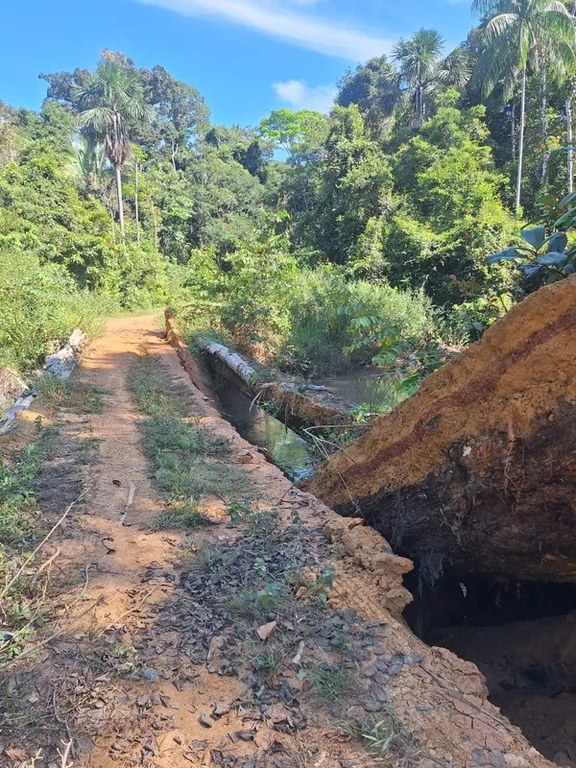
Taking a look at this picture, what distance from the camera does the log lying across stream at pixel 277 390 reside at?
633 cm

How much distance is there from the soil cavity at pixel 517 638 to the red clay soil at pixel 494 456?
0.45 m

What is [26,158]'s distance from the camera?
22.3 metres

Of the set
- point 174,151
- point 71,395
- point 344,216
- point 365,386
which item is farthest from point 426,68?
point 71,395

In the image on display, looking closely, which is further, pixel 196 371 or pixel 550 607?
pixel 196 371

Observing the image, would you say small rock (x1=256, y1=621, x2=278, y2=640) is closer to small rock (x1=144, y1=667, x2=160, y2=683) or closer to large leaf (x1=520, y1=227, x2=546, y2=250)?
small rock (x1=144, y1=667, x2=160, y2=683)

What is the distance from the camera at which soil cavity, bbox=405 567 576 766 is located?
9.89 feet

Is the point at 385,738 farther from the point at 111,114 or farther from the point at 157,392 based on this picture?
the point at 111,114

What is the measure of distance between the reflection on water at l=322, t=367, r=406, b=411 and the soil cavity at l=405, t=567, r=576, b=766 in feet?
18.2

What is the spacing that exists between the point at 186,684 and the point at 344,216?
66.3 ft

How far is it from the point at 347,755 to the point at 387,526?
1943 mm

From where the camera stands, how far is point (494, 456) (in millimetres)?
2939

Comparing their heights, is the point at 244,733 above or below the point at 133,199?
below

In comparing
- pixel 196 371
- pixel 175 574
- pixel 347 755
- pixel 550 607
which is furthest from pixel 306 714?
pixel 196 371

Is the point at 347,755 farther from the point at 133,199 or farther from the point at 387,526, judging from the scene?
the point at 133,199
